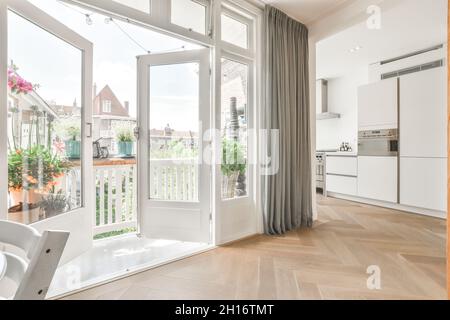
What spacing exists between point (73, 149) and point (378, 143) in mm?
4385

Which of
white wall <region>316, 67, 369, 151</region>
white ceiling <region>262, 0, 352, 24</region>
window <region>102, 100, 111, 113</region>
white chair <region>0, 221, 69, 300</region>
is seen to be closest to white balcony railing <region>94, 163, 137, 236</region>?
window <region>102, 100, 111, 113</region>

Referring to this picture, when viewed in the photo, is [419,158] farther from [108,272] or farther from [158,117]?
[108,272]

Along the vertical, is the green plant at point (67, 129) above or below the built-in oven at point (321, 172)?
above

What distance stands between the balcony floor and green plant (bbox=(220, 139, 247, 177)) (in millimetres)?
840

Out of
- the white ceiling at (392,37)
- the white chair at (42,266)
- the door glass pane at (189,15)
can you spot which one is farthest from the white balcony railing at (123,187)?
the white ceiling at (392,37)

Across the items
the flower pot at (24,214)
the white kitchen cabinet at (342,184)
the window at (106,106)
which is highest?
the window at (106,106)

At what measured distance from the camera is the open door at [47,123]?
1.77m

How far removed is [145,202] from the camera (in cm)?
287

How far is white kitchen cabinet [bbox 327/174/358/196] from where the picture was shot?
15.7ft

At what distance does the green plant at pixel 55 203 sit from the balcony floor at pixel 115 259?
0.47m

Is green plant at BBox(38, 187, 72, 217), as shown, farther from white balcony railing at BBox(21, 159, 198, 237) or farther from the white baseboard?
the white baseboard

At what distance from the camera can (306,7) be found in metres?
3.04

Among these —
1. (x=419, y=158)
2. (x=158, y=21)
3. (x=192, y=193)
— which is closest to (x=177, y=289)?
(x=192, y=193)

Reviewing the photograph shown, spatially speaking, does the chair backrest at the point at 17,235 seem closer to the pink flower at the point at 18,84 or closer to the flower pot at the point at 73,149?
the pink flower at the point at 18,84
